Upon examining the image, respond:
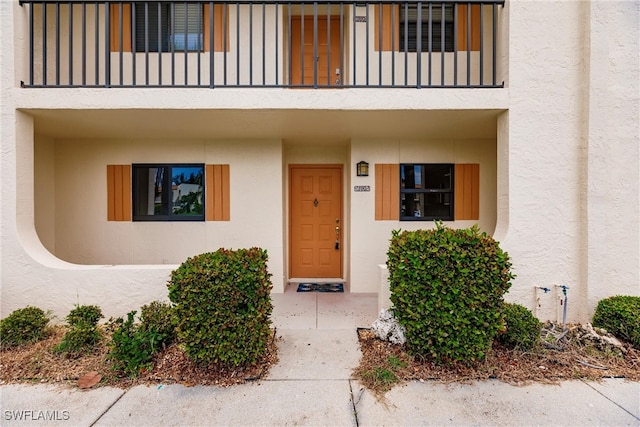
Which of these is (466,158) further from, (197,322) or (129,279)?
(129,279)

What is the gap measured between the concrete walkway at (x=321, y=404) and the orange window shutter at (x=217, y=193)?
3.01m

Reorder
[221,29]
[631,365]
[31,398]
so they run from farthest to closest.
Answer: [221,29] → [631,365] → [31,398]

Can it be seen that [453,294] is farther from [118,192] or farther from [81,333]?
[118,192]

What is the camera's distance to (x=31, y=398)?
8.43ft

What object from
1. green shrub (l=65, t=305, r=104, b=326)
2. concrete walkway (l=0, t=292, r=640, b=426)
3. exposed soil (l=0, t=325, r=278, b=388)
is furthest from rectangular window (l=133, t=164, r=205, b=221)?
concrete walkway (l=0, t=292, r=640, b=426)

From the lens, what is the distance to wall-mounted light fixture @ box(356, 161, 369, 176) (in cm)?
516

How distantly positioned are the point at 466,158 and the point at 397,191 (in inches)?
53.1

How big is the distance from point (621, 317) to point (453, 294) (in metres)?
2.20

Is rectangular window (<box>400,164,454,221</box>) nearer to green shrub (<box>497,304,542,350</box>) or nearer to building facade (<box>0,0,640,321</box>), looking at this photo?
building facade (<box>0,0,640,321</box>)

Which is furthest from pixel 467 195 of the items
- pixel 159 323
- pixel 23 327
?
pixel 23 327

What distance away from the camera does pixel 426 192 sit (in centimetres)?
537

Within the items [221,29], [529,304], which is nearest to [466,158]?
[529,304]

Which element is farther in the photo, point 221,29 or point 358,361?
point 221,29

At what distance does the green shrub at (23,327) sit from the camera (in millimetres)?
3211
